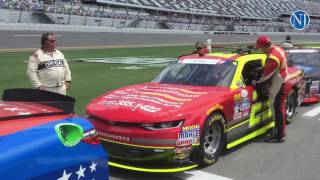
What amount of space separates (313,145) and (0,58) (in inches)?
604

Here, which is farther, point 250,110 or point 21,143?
point 250,110

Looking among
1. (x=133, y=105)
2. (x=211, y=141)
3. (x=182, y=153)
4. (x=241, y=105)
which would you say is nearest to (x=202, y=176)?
(x=182, y=153)

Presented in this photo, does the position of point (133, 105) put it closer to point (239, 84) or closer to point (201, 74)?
point (201, 74)

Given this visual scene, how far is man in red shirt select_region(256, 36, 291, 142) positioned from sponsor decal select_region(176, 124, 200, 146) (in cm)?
228

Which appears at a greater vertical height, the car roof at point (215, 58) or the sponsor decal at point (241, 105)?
the car roof at point (215, 58)

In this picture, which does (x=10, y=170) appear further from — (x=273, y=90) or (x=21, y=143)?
(x=273, y=90)

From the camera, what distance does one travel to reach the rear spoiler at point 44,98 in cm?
401

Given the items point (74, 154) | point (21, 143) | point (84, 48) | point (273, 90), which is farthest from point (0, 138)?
point (84, 48)

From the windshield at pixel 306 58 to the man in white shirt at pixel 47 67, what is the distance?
7.52 meters

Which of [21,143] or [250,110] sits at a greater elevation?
[21,143]

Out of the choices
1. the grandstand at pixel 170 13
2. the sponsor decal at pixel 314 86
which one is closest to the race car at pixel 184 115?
the sponsor decal at pixel 314 86

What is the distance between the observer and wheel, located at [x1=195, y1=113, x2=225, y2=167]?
20.1 feet

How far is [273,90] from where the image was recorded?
7.99 meters

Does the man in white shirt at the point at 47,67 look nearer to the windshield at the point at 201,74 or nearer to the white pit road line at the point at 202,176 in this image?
the windshield at the point at 201,74
